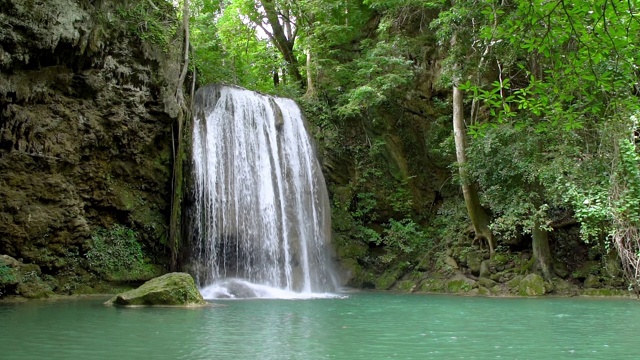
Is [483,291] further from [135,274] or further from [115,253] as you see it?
[115,253]

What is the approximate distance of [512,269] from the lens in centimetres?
1395

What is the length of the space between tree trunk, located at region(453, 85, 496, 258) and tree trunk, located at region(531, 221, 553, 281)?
1.27 meters

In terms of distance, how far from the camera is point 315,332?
6359 mm

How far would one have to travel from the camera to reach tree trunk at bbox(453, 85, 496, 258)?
1448 centimetres

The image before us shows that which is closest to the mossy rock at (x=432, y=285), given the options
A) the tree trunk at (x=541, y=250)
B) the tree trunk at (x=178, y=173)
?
the tree trunk at (x=541, y=250)

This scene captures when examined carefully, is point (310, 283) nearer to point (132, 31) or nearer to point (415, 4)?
point (132, 31)

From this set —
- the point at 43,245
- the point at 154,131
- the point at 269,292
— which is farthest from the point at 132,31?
the point at 269,292

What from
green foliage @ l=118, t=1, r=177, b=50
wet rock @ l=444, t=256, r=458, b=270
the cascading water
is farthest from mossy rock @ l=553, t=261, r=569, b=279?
green foliage @ l=118, t=1, r=177, b=50

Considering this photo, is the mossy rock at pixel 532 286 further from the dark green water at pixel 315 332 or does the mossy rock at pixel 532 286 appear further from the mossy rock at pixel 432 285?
the dark green water at pixel 315 332

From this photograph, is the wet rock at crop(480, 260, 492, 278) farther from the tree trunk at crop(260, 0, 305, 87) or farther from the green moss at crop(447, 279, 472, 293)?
the tree trunk at crop(260, 0, 305, 87)

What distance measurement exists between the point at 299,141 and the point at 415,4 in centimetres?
560

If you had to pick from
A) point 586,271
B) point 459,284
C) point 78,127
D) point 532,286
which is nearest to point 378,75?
point 459,284

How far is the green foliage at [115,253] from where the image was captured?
11891 mm

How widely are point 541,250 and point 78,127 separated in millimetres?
11357
